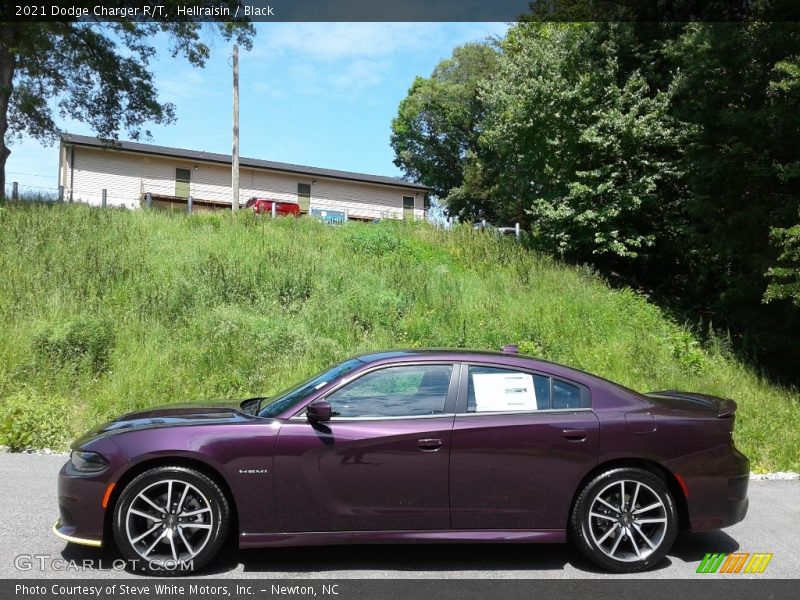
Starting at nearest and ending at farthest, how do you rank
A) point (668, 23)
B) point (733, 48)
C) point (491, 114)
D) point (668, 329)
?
point (733, 48), point (668, 329), point (668, 23), point (491, 114)

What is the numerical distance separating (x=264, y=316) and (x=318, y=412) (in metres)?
7.97

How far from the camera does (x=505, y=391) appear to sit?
468cm

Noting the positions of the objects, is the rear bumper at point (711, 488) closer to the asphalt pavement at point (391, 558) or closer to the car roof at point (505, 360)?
the asphalt pavement at point (391, 558)

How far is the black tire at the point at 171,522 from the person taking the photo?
4203mm

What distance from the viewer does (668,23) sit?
16156mm

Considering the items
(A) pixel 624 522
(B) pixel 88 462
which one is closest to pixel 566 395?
(A) pixel 624 522

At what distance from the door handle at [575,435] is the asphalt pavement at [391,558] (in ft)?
2.93

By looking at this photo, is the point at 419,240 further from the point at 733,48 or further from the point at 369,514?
the point at 369,514

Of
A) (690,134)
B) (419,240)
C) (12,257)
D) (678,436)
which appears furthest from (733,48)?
(12,257)

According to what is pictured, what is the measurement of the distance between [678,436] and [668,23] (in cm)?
1476

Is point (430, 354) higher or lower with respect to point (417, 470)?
higher

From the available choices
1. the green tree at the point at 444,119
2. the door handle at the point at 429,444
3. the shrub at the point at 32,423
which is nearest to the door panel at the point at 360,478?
the door handle at the point at 429,444
